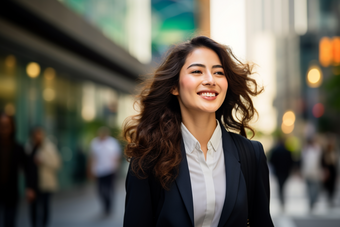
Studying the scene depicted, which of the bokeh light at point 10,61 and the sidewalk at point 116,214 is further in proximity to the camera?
the bokeh light at point 10,61

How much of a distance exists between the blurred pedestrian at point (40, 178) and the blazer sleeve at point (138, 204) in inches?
192

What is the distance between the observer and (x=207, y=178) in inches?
80.5

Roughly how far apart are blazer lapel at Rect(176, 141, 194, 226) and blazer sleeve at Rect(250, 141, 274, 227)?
0.45m

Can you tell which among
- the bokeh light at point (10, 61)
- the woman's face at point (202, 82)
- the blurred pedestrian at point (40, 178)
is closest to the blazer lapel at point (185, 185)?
the woman's face at point (202, 82)

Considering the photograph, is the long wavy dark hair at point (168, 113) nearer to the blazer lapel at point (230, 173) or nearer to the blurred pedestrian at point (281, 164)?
the blazer lapel at point (230, 173)

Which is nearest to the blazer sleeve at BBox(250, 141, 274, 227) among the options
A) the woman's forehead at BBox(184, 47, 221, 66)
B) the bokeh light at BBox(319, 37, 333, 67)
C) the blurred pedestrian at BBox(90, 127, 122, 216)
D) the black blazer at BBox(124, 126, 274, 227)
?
the black blazer at BBox(124, 126, 274, 227)

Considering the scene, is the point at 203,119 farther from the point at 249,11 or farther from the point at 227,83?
the point at 249,11

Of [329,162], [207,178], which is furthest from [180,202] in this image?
[329,162]

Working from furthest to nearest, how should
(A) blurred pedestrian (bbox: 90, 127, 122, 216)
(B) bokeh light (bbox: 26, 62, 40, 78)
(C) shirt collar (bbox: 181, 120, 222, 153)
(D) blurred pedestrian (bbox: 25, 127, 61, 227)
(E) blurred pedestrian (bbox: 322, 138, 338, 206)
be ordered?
(B) bokeh light (bbox: 26, 62, 40, 78) → (E) blurred pedestrian (bbox: 322, 138, 338, 206) → (A) blurred pedestrian (bbox: 90, 127, 122, 216) → (D) blurred pedestrian (bbox: 25, 127, 61, 227) → (C) shirt collar (bbox: 181, 120, 222, 153)

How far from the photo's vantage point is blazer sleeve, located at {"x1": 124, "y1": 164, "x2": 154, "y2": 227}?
6.38 feet

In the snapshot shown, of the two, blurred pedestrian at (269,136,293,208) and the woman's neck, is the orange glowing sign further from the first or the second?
the woman's neck

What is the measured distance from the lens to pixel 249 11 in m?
194

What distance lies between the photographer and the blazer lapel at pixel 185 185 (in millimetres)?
1919

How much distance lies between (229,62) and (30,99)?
35.8 feet
